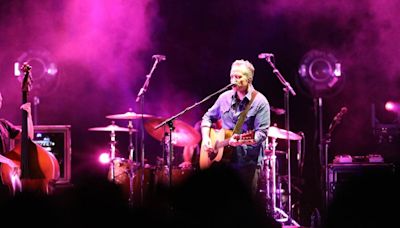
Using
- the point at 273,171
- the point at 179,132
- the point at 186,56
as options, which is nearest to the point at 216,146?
the point at 273,171

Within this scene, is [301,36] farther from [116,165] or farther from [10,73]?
[10,73]

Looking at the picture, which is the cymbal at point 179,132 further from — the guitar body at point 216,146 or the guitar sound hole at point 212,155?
the guitar sound hole at point 212,155

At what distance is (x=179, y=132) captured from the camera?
29.9ft

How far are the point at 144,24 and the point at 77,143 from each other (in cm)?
237

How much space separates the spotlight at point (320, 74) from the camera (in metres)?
9.60

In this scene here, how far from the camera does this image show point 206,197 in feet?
13.2

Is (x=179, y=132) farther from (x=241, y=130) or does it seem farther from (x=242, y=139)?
(x=242, y=139)

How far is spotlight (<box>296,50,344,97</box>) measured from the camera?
9.60 m

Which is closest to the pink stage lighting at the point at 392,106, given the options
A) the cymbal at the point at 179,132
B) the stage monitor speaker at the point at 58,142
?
the cymbal at the point at 179,132

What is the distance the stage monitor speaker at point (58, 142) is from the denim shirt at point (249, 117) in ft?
8.30

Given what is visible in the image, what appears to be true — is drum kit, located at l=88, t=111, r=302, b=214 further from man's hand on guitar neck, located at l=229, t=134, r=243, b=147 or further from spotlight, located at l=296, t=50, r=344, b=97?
man's hand on guitar neck, located at l=229, t=134, r=243, b=147

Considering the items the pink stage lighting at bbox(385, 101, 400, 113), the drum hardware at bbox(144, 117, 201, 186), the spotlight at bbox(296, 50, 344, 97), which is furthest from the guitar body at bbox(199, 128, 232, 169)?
the pink stage lighting at bbox(385, 101, 400, 113)

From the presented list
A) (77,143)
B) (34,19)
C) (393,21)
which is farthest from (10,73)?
(393,21)

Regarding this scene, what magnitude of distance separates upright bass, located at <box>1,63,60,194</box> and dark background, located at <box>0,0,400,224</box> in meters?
3.76
